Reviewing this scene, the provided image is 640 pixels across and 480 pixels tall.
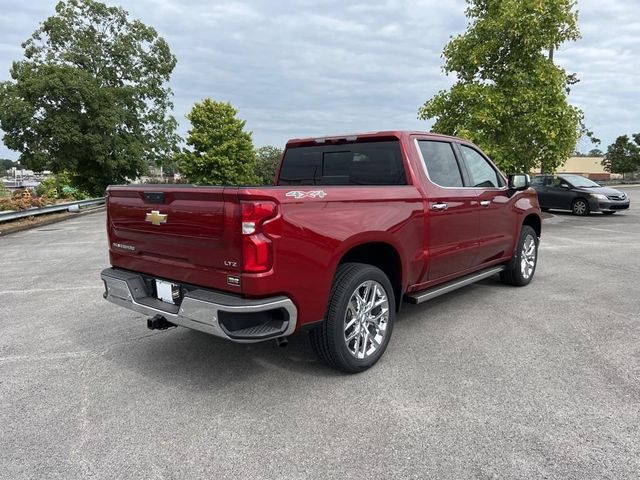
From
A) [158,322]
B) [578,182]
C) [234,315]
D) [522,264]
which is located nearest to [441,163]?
[522,264]

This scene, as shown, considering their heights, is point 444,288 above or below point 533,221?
below

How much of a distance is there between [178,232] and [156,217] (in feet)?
0.90

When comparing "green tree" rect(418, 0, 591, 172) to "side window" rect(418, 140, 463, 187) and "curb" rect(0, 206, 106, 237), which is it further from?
"curb" rect(0, 206, 106, 237)

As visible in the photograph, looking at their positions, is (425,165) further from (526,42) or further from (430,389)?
(526,42)

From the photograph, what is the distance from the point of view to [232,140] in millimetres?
52094

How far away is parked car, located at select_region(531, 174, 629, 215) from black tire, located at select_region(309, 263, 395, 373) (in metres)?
15.3

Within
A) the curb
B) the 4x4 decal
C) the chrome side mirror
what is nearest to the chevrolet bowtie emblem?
the 4x4 decal

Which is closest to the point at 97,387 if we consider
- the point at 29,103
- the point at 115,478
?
the point at 115,478

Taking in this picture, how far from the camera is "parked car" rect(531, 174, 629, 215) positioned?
1606cm

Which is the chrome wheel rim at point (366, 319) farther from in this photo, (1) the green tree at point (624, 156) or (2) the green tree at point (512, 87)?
(1) the green tree at point (624, 156)

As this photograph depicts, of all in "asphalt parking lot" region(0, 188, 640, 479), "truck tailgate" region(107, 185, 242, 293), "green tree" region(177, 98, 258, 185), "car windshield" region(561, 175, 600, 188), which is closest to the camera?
"asphalt parking lot" region(0, 188, 640, 479)

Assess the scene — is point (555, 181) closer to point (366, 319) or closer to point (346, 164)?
point (346, 164)

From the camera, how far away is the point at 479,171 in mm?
5262

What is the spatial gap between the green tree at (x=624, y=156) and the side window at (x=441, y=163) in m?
65.1
